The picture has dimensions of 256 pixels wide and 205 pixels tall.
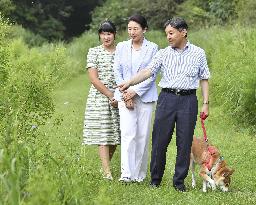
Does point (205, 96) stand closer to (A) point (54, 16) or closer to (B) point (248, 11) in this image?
(B) point (248, 11)

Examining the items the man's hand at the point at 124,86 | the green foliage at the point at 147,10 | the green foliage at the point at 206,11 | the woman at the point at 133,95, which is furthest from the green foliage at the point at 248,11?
the man's hand at the point at 124,86

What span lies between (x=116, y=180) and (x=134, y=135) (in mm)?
550

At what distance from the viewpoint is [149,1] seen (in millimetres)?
42438

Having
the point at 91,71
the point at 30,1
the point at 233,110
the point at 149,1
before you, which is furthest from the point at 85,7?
the point at 91,71

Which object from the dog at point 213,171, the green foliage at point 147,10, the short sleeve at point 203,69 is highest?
the short sleeve at point 203,69

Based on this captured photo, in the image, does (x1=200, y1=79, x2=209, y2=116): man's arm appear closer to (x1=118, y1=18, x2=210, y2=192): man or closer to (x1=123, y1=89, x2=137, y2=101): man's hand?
(x1=118, y1=18, x2=210, y2=192): man

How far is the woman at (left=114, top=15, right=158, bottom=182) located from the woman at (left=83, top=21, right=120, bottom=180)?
0.25m

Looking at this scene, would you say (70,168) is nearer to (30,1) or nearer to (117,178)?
(117,178)

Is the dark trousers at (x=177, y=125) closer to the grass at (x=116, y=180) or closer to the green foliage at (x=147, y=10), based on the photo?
the grass at (x=116, y=180)

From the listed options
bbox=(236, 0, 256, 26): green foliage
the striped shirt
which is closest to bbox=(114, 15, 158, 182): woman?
the striped shirt

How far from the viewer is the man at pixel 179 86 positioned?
7.43 metres

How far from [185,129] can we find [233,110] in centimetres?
627

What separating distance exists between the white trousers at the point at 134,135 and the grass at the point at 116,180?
0.25 m

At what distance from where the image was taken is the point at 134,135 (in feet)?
26.7
